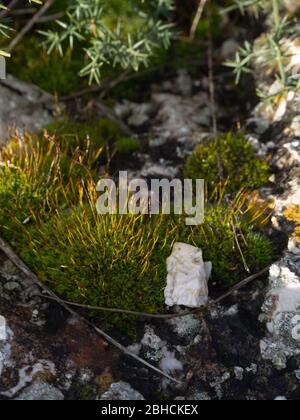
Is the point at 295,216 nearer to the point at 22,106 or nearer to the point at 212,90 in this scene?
the point at 212,90

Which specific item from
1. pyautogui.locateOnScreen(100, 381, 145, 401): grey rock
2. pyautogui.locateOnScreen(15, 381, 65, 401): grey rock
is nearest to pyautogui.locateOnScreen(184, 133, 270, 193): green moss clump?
pyautogui.locateOnScreen(100, 381, 145, 401): grey rock

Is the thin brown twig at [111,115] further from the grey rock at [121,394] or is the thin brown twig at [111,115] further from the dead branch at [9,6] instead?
the grey rock at [121,394]

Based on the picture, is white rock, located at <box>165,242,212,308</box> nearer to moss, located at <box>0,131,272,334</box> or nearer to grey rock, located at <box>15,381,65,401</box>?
moss, located at <box>0,131,272,334</box>

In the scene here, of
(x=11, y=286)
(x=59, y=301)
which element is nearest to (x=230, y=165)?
(x=59, y=301)

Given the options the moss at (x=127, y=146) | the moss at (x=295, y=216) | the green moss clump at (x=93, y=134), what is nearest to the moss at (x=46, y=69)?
the green moss clump at (x=93, y=134)

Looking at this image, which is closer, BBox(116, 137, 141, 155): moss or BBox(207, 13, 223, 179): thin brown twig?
BBox(207, 13, 223, 179): thin brown twig
